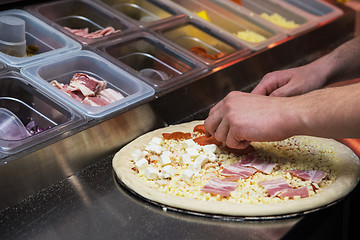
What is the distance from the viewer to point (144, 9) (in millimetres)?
3002

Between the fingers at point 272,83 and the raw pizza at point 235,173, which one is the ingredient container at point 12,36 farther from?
the fingers at point 272,83

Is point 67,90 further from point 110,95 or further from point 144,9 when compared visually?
point 144,9

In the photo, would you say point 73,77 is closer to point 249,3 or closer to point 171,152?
point 171,152

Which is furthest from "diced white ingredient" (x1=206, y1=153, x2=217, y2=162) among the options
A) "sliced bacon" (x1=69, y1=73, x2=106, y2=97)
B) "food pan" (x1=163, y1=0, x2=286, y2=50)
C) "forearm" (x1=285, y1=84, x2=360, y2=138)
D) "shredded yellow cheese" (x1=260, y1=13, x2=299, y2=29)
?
"shredded yellow cheese" (x1=260, y1=13, x2=299, y2=29)

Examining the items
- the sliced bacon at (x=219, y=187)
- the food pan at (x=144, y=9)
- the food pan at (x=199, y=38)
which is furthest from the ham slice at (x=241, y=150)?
the food pan at (x=144, y=9)

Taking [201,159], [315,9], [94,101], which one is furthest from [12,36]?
[315,9]

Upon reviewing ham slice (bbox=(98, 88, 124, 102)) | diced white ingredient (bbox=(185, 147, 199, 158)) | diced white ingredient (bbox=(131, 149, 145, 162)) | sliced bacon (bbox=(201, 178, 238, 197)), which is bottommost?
diced white ingredient (bbox=(131, 149, 145, 162))

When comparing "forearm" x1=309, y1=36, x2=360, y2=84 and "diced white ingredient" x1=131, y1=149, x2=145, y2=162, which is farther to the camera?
"forearm" x1=309, y1=36, x2=360, y2=84

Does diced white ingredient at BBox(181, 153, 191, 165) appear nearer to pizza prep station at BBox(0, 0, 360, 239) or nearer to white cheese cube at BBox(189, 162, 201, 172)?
white cheese cube at BBox(189, 162, 201, 172)

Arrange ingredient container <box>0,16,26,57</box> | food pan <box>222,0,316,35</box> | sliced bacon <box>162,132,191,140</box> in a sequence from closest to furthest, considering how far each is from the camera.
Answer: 1. sliced bacon <box>162,132,191,140</box>
2. ingredient container <box>0,16,26,57</box>
3. food pan <box>222,0,316,35</box>

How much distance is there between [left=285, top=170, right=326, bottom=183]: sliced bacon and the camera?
178cm

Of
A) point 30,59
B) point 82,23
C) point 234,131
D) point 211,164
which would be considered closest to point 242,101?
point 234,131

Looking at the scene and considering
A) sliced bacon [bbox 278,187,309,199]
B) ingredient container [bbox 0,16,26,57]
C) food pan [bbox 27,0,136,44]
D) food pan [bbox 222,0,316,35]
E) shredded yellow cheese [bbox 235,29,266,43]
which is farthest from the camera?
food pan [bbox 222,0,316,35]

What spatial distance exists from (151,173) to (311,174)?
584 mm
